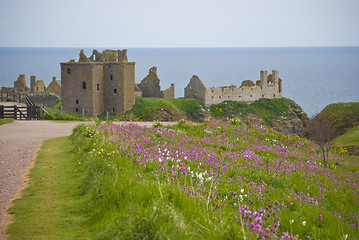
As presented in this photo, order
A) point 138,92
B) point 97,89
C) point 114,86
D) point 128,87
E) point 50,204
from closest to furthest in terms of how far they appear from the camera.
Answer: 1. point 50,204
2. point 97,89
3. point 114,86
4. point 128,87
5. point 138,92

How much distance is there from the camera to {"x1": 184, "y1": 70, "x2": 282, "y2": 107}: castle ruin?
78475 mm

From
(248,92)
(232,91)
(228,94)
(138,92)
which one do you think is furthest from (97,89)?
(248,92)

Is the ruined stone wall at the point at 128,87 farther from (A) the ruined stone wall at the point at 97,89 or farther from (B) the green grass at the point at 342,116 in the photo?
(B) the green grass at the point at 342,116

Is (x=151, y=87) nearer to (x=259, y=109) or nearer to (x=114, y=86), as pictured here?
(x=114, y=86)

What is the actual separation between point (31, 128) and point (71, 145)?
27.6ft

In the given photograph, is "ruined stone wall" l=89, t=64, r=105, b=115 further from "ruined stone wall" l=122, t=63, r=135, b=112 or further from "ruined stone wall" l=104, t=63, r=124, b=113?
"ruined stone wall" l=122, t=63, r=135, b=112

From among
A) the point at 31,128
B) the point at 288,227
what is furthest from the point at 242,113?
the point at 288,227

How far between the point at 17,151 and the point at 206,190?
37.5 feet

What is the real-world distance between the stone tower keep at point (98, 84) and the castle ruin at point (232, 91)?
39.9 feet

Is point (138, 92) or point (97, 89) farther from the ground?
point (97, 89)

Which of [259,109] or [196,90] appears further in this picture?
[259,109]

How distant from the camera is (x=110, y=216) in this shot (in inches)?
388

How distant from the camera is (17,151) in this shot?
19578 mm

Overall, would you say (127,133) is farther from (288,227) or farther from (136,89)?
(136,89)
